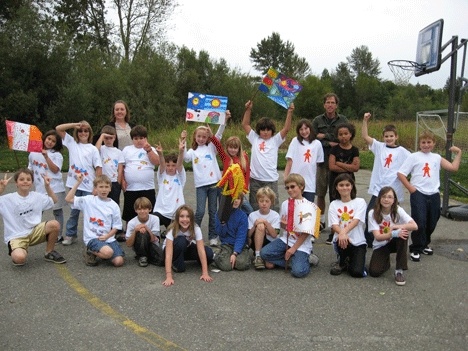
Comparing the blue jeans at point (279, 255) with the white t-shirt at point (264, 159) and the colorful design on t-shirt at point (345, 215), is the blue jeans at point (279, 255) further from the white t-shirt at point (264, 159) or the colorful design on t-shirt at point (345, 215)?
the white t-shirt at point (264, 159)

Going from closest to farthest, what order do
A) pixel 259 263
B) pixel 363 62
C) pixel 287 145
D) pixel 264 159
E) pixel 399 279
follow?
pixel 399 279 → pixel 259 263 → pixel 264 159 → pixel 287 145 → pixel 363 62

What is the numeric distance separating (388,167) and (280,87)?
184 centimetres

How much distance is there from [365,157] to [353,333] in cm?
1478

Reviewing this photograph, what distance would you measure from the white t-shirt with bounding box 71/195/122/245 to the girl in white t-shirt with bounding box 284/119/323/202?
7.76ft

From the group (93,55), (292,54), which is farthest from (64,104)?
(292,54)

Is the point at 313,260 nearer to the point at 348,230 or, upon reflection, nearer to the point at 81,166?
the point at 348,230

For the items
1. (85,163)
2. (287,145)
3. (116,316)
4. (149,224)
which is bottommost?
(116,316)

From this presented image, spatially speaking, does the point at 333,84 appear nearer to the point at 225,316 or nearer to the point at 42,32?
the point at 42,32

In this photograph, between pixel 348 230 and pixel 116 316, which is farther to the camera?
pixel 348 230

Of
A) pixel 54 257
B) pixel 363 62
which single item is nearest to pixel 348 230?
pixel 54 257

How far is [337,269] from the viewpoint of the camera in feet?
18.7

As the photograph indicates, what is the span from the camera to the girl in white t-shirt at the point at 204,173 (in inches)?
265

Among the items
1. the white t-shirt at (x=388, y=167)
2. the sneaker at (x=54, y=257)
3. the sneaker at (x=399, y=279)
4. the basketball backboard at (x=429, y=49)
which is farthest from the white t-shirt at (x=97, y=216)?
the basketball backboard at (x=429, y=49)

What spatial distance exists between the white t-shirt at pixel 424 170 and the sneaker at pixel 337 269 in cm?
157
